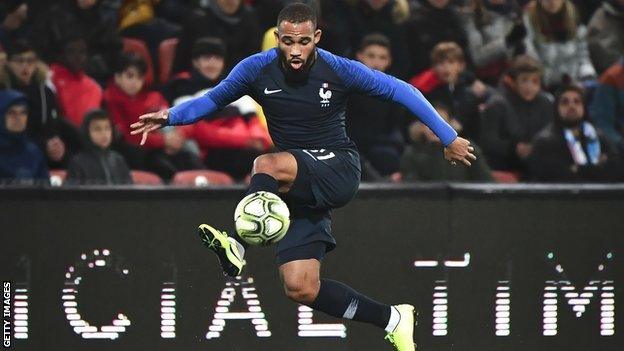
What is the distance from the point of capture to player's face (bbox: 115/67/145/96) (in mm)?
9461

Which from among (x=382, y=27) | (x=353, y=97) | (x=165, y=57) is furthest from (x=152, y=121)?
(x=382, y=27)

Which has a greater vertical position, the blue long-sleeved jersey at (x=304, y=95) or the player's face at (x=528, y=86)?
the player's face at (x=528, y=86)

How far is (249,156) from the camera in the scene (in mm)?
9320

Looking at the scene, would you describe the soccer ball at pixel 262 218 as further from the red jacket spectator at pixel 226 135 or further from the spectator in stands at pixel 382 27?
the spectator in stands at pixel 382 27

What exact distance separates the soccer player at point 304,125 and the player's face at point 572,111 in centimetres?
321

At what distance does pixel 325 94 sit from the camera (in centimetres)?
644

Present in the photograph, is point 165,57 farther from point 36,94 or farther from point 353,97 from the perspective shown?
point 353,97

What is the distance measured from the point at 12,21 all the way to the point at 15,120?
1.38 meters

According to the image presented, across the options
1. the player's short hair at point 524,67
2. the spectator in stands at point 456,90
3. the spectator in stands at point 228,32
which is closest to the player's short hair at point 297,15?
the spectator in stands at point 456,90

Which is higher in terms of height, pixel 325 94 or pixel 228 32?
pixel 228 32

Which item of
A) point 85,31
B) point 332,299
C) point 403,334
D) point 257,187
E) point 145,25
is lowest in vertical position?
Answer: point 403,334

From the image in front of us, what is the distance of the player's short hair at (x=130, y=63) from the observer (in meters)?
9.48

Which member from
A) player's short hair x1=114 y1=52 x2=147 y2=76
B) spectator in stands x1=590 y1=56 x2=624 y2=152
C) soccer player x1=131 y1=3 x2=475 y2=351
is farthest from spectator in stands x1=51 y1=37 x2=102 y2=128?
spectator in stands x1=590 y1=56 x2=624 y2=152

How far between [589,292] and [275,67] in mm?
2468
